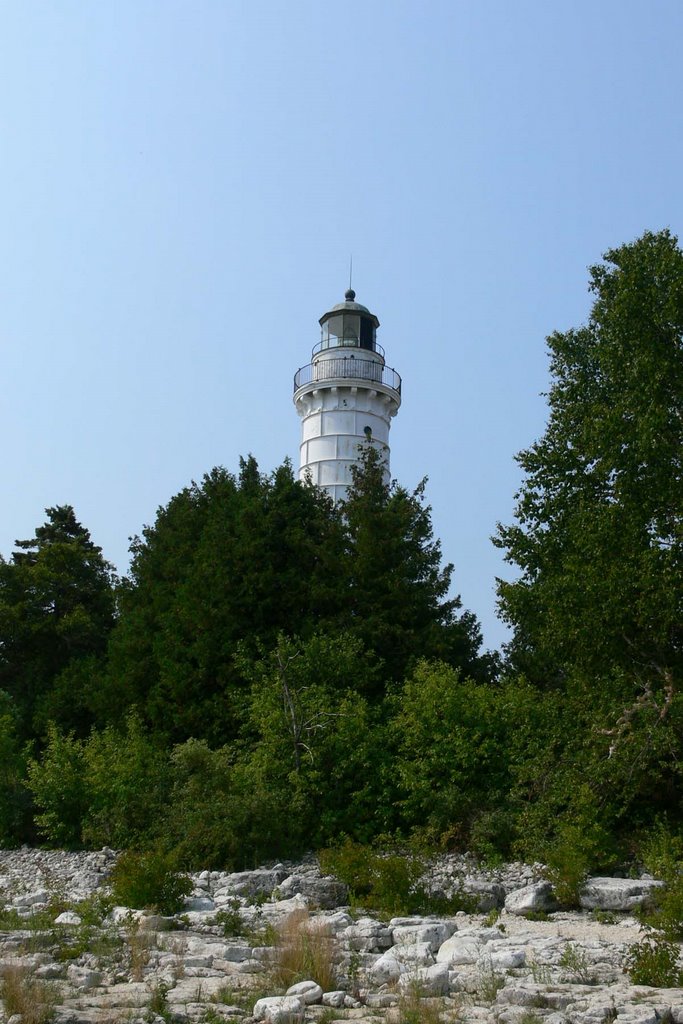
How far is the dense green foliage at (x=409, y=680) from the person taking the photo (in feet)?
53.9

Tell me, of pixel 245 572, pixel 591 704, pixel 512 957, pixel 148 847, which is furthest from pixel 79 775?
pixel 512 957

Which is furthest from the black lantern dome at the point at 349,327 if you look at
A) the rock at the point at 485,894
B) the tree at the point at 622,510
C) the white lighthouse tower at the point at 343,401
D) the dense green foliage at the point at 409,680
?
the rock at the point at 485,894

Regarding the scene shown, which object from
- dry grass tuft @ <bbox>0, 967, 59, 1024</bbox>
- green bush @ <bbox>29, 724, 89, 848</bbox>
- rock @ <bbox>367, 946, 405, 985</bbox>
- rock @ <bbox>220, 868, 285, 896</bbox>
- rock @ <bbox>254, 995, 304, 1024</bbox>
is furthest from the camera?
green bush @ <bbox>29, 724, 89, 848</bbox>

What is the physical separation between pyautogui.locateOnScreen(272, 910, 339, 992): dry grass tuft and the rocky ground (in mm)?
21

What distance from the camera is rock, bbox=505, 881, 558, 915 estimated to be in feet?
46.1

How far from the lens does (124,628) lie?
2858 centimetres

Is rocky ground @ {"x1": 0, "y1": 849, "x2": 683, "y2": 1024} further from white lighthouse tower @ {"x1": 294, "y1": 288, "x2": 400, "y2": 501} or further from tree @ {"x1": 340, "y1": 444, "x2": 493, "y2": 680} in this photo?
white lighthouse tower @ {"x1": 294, "y1": 288, "x2": 400, "y2": 501}

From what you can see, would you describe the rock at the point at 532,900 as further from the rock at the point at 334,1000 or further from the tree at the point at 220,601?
the tree at the point at 220,601

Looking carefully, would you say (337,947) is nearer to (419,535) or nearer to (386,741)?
(386,741)

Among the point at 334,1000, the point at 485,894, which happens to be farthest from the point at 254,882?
the point at 334,1000

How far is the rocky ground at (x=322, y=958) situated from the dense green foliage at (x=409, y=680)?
2.80ft

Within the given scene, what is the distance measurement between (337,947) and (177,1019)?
3560mm

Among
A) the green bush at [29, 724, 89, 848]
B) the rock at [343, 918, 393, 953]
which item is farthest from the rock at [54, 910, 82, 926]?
the green bush at [29, 724, 89, 848]

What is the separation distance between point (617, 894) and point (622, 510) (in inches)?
246
